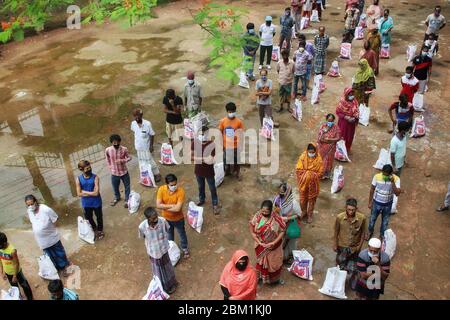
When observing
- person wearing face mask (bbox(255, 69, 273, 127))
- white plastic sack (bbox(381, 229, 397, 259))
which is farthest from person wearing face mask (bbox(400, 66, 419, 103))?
white plastic sack (bbox(381, 229, 397, 259))

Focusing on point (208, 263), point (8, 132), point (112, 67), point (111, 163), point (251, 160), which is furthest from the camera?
point (112, 67)

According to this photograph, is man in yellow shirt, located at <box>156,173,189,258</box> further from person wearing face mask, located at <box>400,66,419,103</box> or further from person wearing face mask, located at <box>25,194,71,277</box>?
person wearing face mask, located at <box>400,66,419,103</box>

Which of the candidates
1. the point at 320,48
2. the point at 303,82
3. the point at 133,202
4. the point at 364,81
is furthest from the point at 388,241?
the point at 320,48

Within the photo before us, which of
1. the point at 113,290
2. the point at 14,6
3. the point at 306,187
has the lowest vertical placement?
the point at 113,290

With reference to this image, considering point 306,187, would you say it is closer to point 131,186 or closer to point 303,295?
point 303,295

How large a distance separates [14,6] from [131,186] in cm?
424

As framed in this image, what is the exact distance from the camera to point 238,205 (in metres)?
7.91

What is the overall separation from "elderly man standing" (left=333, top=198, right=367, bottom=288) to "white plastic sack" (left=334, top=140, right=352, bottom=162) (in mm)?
3028

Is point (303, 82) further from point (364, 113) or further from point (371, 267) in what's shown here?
point (371, 267)

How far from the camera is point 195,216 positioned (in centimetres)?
722

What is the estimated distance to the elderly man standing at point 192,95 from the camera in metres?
9.05

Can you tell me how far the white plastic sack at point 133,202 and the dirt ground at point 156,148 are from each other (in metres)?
0.15

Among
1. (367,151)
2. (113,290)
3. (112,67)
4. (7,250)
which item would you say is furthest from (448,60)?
(7,250)

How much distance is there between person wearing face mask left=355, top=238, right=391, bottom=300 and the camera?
5188 mm
